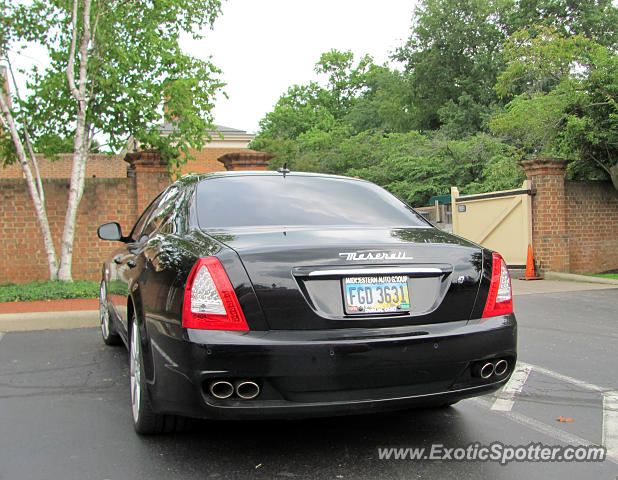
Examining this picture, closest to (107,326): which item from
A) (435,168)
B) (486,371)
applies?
(486,371)

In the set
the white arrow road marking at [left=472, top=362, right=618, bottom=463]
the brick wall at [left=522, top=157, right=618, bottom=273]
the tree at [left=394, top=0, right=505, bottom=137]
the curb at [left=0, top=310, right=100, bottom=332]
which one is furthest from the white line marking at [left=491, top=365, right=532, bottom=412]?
the tree at [left=394, top=0, right=505, bottom=137]

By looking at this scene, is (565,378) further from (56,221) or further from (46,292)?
(56,221)

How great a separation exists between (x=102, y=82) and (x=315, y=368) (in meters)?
10.1

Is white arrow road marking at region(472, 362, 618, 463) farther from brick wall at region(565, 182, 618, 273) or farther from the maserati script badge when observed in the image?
brick wall at region(565, 182, 618, 273)

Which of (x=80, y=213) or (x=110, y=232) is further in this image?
(x=80, y=213)

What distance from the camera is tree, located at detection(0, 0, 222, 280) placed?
11.3 m

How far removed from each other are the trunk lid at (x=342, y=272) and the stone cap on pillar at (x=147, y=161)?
973 cm

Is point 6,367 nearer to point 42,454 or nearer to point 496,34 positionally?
point 42,454

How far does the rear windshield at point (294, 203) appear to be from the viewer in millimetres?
3822

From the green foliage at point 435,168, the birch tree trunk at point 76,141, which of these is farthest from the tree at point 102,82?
the green foliage at point 435,168

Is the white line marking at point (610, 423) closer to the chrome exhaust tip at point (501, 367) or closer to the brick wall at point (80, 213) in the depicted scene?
the chrome exhaust tip at point (501, 367)

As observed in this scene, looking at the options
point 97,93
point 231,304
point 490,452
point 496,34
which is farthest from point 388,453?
point 496,34

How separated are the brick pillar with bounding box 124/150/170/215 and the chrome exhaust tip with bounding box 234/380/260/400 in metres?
10.2

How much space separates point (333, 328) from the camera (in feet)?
9.63
